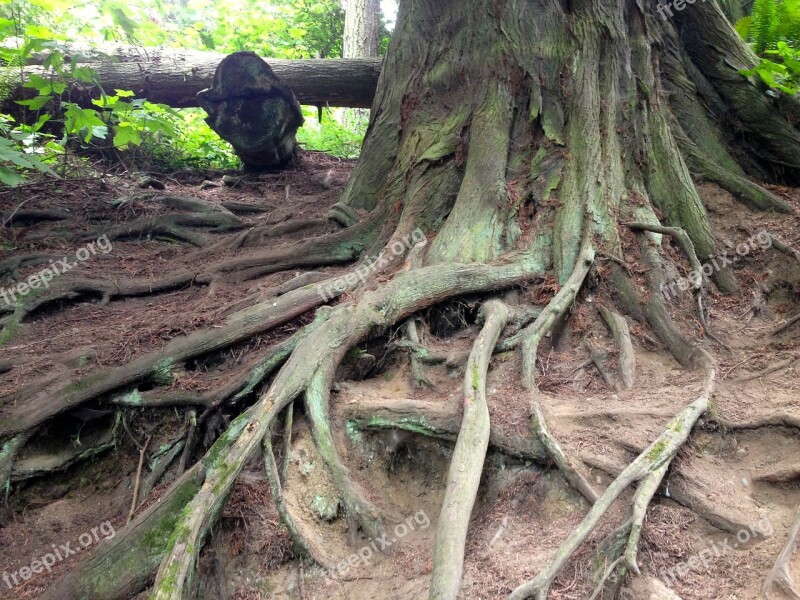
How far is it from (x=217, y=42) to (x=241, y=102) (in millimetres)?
8160

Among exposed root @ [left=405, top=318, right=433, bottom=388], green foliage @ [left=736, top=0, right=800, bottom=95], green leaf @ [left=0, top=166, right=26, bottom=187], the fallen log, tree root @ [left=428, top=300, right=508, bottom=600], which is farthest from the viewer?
the fallen log

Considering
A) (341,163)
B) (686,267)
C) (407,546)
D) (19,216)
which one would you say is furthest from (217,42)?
(407,546)

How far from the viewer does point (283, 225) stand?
563cm

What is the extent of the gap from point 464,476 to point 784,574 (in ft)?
4.13

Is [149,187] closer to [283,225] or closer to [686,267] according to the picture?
[283,225]

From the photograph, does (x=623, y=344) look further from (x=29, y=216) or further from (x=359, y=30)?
(x=359, y=30)

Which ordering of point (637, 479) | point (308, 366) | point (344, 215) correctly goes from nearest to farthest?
point (637, 479) < point (308, 366) < point (344, 215)

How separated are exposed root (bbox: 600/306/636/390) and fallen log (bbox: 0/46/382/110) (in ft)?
20.2

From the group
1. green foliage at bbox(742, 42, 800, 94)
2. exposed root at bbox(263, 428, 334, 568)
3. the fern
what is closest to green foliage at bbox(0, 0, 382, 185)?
exposed root at bbox(263, 428, 334, 568)

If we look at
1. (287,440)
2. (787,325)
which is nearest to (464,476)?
(287,440)

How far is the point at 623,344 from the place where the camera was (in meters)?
3.57

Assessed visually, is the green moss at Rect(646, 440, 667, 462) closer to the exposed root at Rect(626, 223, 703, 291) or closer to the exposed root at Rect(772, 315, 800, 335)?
the exposed root at Rect(772, 315, 800, 335)

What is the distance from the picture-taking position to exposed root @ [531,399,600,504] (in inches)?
101

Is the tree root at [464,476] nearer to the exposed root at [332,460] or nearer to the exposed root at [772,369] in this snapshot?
the exposed root at [332,460]
